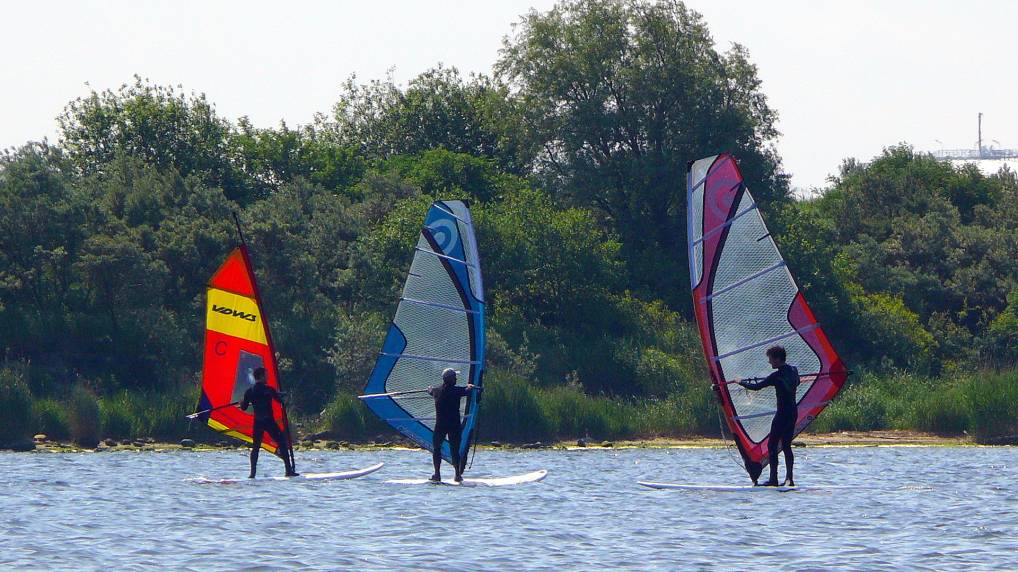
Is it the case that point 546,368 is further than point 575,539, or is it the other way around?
point 546,368

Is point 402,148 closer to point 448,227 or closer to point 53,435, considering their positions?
point 53,435

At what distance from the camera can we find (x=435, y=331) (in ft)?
59.9

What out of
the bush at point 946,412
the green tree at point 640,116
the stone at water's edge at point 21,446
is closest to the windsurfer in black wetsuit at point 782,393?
the bush at point 946,412

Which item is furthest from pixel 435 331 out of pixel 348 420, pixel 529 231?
pixel 529 231

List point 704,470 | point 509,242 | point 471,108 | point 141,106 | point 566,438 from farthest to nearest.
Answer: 1. point 471,108
2. point 141,106
3. point 509,242
4. point 566,438
5. point 704,470

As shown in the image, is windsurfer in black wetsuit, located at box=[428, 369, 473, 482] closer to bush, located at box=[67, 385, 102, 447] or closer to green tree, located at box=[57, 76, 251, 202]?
bush, located at box=[67, 385, 102, 447]

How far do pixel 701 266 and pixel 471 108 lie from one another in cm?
3696

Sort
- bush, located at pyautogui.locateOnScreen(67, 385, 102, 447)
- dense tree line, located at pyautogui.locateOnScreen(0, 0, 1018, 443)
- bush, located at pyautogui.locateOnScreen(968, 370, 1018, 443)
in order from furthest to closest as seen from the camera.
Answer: dense tree line, located at pyautogui.locateOnScreen(0, 0, 1018, 443) < bush, located at pyautogui.locateOnScreen(968, 370, 1018, 443) < bush, located at pyautogui.locateOnScreen(67, 385, 102, 447)

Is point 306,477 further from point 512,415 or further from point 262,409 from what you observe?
point 512,415

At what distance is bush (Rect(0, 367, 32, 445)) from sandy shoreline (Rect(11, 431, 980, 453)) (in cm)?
39

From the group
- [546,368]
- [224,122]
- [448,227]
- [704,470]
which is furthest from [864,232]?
[448,227]

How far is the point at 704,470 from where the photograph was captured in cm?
2159

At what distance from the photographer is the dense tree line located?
102ft

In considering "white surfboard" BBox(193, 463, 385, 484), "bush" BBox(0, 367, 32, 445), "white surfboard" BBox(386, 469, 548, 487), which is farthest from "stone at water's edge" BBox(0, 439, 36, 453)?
"white surfboard" BBox(386, 469, 548, 487)
